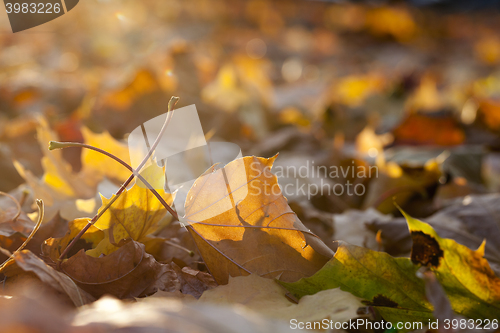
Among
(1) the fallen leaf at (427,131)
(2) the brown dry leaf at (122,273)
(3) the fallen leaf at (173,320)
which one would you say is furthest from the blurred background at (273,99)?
(3) the fallen leaf at (173,320)

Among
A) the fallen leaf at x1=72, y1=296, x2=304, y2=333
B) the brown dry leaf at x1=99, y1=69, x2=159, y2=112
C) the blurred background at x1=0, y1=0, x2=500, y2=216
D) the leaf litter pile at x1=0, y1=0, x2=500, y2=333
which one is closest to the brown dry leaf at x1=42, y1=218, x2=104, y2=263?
the leaf litter pile at x1=0, y1=0, x2=500, y2=333

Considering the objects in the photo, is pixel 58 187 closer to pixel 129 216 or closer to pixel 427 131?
pixel 129 216

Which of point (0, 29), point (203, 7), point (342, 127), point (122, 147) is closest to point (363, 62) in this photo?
point (203, 7)

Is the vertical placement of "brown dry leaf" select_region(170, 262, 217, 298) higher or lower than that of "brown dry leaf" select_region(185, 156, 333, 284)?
lower

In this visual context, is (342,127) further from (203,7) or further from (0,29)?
(203,7)

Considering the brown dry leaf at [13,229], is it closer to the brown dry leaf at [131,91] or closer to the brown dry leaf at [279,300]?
the brown dry leaf at [279,300]

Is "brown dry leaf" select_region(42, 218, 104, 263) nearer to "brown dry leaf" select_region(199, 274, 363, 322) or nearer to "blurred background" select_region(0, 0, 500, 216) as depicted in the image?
"brown dry leaf" select_region(199, 274, 363, 322)
